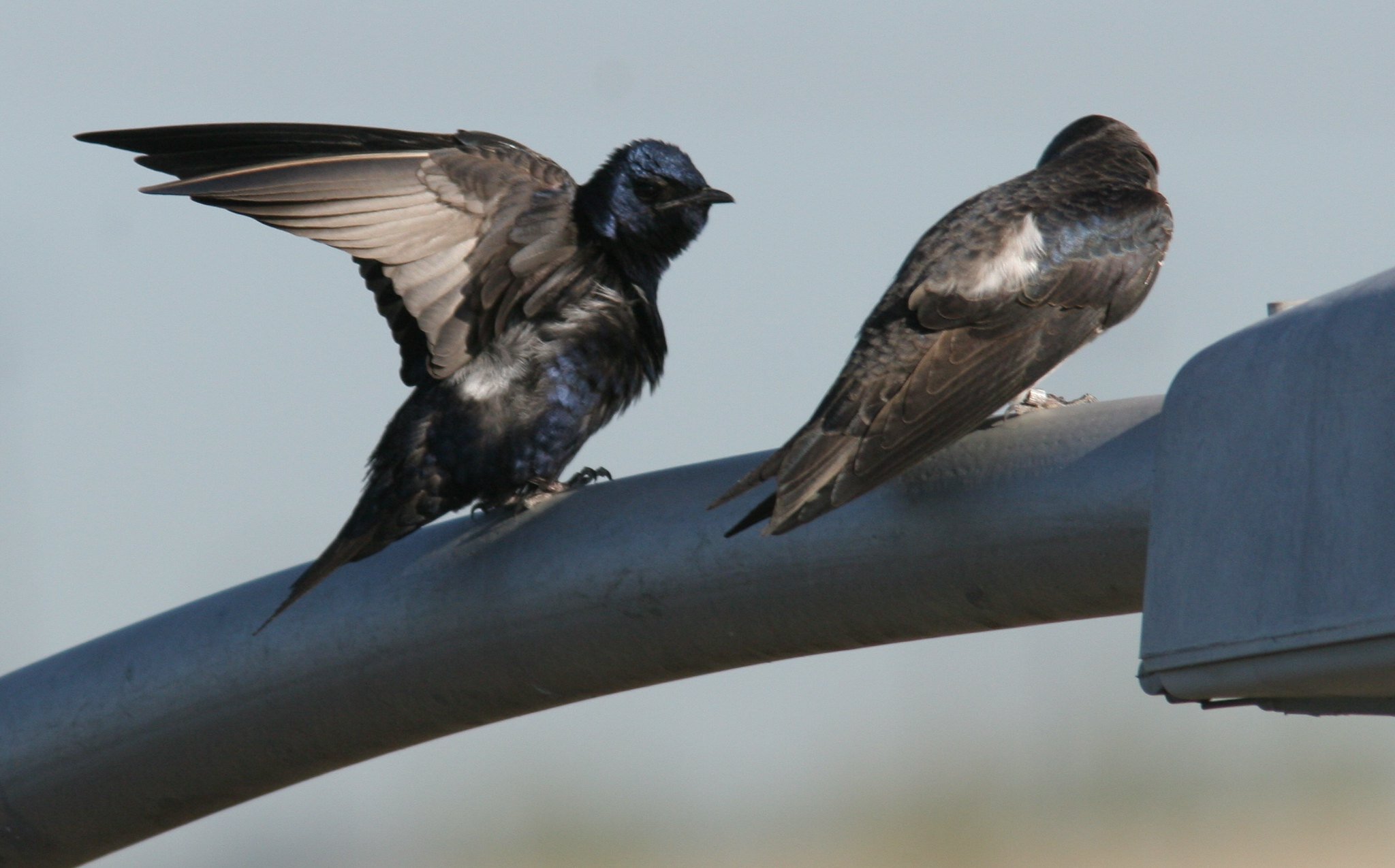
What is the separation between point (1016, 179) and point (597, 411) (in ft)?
4.04

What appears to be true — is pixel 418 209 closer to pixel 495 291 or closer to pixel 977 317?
pixel 495 291

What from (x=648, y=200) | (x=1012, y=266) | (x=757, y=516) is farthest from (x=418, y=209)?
(x=757, y=516)

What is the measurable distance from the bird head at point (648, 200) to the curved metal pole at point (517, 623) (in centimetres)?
169

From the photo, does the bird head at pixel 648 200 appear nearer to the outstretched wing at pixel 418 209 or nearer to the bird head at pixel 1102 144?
the outstretched wing at pixel 418 209

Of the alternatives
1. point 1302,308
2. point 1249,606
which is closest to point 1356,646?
point 1249,606

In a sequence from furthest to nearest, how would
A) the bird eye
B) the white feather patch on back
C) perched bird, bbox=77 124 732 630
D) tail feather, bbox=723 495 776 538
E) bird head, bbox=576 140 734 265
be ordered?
1. the bird eye
2. bird head, bbox=576 140 734 265
3. perched bird, bbox=77 124 732 630
4. the white feather patch on back
5. tail feather, bbox=723 495 776 538

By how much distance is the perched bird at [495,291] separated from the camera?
4203 mm

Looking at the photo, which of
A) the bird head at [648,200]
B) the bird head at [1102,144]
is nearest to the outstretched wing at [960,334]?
the bird head at [1102,144]

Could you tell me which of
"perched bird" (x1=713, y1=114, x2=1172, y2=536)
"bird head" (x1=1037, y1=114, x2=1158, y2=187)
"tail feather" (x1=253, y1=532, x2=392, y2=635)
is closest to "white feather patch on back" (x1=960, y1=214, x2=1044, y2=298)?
"perched bird" (x1=713, y1=114, x2=1172, y2=536)

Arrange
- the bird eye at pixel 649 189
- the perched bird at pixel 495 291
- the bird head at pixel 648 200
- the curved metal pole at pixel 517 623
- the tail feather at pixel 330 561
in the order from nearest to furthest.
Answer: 1. the curved metal pole at pixel 517 623
2. the tail feather at pixel 330 561
3. the perched bird at pixel 495 291
4. the bird head at pixel 648 200
5. the bird eye at pixel 649 189

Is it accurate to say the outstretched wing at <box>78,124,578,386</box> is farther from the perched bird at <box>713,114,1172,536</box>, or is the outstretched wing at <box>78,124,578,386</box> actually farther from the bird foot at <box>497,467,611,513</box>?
the perched bird at <box>713,114,1172,536</box>

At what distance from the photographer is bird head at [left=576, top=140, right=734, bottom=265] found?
4.69m

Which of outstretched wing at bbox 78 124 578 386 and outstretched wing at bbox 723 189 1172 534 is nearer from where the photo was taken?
outstretched wing at bbox 723 189 1172 534

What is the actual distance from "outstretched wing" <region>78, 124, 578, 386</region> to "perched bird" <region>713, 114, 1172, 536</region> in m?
1.08
